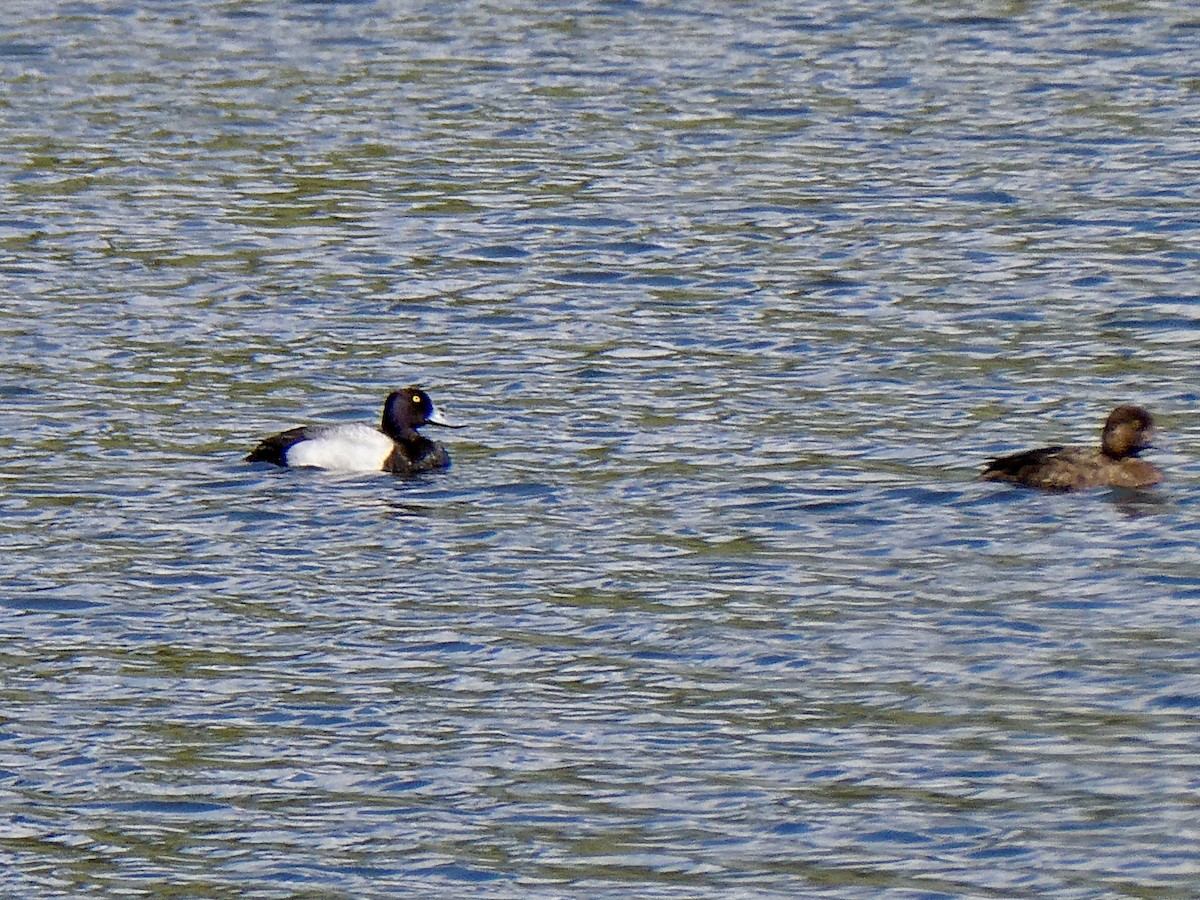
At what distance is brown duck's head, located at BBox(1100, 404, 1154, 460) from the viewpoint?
12.7 metres

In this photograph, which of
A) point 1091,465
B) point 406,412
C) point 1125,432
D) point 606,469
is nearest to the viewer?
point 1091,465

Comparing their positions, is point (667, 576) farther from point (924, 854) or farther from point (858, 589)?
point (924, 854)

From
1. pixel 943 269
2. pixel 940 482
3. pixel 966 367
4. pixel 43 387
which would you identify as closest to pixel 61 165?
pixel 43 387

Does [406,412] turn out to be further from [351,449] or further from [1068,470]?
[1068,470]

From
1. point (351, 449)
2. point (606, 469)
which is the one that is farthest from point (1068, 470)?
point (351, 449)

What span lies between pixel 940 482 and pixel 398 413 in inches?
113

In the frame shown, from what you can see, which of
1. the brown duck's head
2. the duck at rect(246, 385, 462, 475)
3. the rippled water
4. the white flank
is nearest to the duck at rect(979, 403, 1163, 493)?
the brown duck's head

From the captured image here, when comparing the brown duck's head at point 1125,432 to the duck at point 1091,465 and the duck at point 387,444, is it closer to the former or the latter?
the duck at point 1091,465

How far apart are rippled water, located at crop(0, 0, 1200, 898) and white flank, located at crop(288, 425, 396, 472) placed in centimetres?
13

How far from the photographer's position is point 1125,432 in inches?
506

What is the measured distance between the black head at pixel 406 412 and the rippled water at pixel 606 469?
1.05ft

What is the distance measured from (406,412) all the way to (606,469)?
1.17 metres

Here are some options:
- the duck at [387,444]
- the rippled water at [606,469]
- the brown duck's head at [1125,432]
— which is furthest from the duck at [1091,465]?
the duck at [387,444]

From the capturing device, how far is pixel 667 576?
37.3 ft
